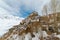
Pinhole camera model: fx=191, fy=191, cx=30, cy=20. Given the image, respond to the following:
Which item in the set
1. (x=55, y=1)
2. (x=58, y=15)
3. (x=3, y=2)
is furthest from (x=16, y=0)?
(x=58, y=15)

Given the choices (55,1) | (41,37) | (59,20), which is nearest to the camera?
(41,37)

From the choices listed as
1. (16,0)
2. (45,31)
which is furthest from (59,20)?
(16,0)

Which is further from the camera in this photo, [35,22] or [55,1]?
[55,1]

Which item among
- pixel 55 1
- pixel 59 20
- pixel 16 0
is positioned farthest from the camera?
pixel 16 0

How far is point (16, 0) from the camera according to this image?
14.5m

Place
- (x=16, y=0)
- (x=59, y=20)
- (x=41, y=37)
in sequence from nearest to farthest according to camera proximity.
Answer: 1. (x=41, y=37)
2. (x=59, y=20)
3. (x=16, y=0)

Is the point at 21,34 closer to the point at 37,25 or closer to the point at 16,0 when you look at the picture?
the point at 37,25

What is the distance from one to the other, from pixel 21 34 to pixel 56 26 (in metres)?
0.90

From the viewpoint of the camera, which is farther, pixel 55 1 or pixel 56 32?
pixel 55 1

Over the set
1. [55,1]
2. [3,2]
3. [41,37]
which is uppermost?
[3,2]

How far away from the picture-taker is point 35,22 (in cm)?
487

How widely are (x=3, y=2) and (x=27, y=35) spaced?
10135mm

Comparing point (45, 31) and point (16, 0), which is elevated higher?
point (16, 0)

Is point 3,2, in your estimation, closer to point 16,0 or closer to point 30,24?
point 16,0
